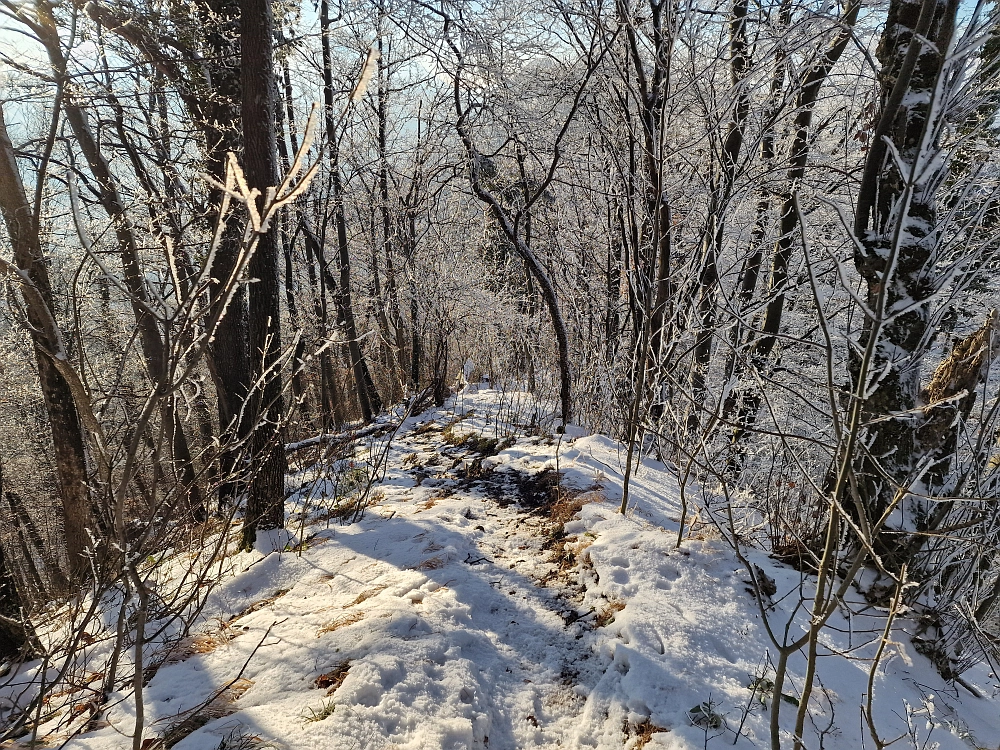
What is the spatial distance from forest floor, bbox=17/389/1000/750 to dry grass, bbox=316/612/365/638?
0.4 inches

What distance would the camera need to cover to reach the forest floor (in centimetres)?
198

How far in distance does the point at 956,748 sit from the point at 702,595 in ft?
3.44

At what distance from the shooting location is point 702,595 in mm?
2719

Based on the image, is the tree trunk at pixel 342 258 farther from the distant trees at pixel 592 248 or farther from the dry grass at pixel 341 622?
the dry grass at pixel 341 622

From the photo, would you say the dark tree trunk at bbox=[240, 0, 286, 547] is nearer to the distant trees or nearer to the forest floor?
the distant trees

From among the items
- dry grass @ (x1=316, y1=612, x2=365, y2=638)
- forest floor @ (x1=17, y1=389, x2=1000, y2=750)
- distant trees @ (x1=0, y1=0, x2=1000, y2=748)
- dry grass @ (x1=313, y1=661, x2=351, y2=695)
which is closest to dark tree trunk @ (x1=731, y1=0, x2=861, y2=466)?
distant trees @ (x1=0, y1=0, x2=1000, y2=748)

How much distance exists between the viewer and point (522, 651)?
2.54m

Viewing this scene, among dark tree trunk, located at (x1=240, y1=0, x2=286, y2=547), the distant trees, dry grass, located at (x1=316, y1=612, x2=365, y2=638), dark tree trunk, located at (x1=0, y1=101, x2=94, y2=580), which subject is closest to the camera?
the distant trees

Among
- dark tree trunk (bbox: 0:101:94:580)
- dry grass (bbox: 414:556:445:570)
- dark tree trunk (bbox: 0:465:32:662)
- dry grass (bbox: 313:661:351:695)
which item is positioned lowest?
dark tree trunk (bbox: 0:465:32:662)

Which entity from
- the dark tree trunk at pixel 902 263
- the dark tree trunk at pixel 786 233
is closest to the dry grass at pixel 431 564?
the dark tree trunk at pixel 902 263

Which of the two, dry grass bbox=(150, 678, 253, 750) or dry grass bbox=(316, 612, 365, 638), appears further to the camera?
dry grass bbox=(316, 612, 365, 638)

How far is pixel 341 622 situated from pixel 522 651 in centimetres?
94

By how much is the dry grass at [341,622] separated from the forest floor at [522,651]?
1 centimetres

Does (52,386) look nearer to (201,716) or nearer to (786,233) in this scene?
(201,716)
